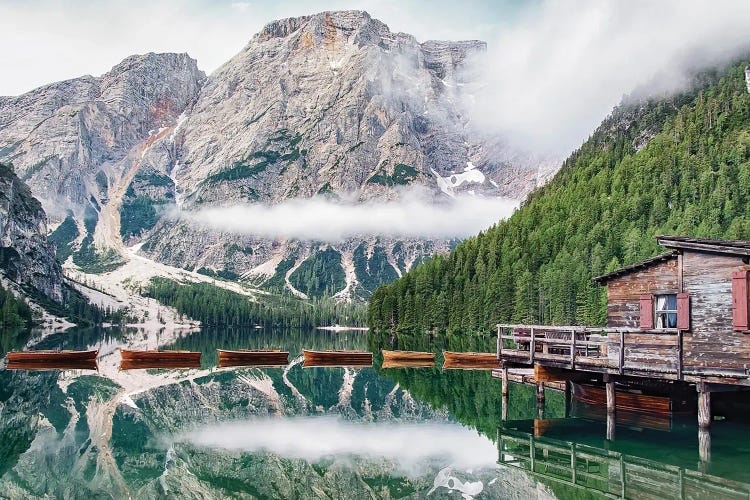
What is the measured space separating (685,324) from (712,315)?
1.25m

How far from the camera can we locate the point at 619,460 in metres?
28.8

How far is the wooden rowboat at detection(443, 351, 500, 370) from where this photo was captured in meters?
73.8

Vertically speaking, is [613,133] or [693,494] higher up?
[613,133]

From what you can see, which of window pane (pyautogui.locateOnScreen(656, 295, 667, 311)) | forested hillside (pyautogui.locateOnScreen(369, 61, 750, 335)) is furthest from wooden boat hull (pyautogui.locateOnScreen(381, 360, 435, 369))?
forested hillside (pyautogui.locateOnScreen(369, 61, 750, 335))

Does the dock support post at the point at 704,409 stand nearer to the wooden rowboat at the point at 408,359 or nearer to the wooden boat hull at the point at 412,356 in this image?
the wooden rowboat at the point at 408,359

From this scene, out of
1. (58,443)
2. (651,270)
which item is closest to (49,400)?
(58,443)

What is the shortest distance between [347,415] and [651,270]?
68.0ft

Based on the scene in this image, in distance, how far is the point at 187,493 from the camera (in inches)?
959

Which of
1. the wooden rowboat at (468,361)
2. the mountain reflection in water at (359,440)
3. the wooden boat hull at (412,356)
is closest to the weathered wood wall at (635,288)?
the mountain reflection in water at (359,440)

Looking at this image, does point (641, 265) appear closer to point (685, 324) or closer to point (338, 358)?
point (685, 324)

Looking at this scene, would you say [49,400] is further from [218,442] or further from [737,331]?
[737,331]

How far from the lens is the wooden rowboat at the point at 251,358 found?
79.4 m

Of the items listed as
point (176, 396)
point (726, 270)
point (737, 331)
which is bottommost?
point (176, 396)

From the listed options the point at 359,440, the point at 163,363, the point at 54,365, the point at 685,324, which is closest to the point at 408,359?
the point at 163,363
